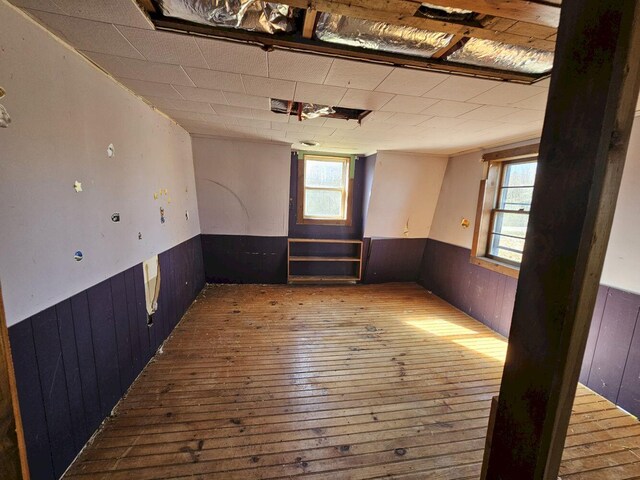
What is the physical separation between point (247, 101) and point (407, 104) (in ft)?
4.46

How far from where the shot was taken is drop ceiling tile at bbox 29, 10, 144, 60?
1287 mm

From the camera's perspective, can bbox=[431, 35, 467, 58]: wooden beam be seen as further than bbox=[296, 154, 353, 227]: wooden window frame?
No

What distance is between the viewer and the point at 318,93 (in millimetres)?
2027

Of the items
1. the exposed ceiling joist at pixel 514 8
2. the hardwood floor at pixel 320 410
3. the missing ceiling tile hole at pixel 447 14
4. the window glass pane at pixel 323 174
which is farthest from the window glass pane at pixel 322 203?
the exposed ceiling joist at pixel 514 8

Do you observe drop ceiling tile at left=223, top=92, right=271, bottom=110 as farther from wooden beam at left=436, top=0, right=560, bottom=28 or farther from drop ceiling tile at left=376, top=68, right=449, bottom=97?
wooden beam at left=436, top=0, right=560, bottom=28

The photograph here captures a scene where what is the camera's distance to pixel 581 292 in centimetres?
57

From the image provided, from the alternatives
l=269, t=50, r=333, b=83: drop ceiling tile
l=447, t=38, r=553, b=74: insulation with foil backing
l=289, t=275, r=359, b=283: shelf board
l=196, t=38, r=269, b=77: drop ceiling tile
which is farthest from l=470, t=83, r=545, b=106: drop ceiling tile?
l=289, t=275, r=359, b=283: shelf board

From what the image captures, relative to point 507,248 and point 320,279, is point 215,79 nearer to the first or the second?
point 320,279

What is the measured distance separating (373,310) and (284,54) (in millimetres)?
3264

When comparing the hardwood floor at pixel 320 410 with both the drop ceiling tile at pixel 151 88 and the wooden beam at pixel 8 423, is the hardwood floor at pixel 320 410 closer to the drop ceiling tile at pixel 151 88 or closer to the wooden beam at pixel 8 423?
the wooden beam at pixel 8 423

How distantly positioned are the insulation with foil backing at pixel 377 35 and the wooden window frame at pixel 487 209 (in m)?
2.58

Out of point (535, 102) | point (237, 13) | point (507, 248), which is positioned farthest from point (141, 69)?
point (507, 248)

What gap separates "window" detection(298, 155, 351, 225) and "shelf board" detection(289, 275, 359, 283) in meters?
1.01

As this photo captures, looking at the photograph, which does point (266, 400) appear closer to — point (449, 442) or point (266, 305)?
point (449, 442)
